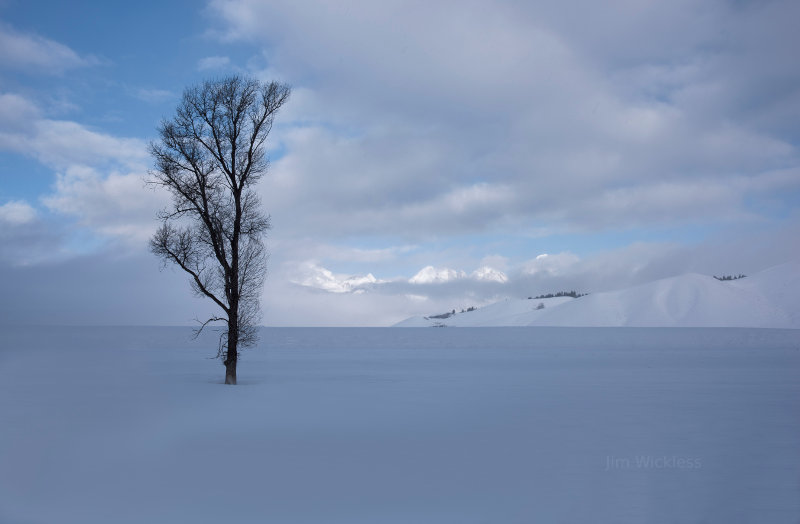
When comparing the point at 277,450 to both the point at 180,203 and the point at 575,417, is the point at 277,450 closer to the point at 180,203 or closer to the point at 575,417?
the point at 575,417

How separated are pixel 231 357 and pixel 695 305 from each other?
224 ft

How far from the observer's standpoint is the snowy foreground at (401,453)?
275 inches

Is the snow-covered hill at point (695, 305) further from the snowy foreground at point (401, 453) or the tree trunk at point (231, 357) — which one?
the tree trunk at point (231, 357)

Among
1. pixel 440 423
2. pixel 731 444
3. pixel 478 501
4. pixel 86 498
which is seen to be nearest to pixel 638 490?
pixel 478 501

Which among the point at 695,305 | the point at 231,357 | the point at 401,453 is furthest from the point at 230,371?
the point at 695,305

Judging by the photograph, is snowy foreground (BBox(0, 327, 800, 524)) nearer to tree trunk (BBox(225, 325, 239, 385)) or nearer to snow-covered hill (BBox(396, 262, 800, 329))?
tree trunk (BBox(225, 325, 239, 385))

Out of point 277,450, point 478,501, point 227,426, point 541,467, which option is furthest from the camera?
point 227,426

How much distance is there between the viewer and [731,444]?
33.4 ft

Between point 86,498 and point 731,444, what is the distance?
32.8ft

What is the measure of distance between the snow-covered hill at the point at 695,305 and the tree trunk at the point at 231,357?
62396 millimetres

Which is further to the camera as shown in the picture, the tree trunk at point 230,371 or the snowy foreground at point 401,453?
the tree trunk at point 230,371

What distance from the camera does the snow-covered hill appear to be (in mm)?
69750

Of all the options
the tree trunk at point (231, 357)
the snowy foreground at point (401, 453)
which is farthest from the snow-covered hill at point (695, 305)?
the tree trunk at point (231, 357)

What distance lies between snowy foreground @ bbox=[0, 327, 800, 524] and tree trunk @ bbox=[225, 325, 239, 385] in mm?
786
